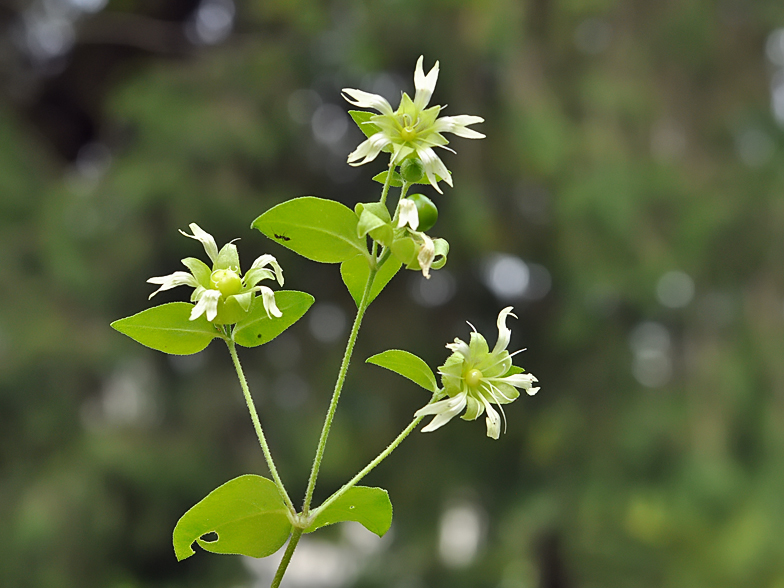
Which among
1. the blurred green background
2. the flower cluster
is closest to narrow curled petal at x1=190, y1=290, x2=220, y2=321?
the flower cluster

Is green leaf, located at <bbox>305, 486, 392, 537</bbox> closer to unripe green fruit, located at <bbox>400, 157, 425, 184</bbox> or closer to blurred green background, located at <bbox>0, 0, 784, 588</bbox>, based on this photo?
unripe green fruit, located at <bbox>400, 157, 425, 184</bbox>

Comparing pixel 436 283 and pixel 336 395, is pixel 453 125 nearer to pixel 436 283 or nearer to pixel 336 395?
pixel 336 395

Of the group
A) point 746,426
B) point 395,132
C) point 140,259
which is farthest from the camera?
point 746,426

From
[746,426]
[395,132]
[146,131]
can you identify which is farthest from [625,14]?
[395,132]

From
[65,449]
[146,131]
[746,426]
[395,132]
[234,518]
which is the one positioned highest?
[395,132]

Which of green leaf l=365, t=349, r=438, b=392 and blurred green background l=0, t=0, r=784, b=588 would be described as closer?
green leaf l=365, t=349, r=438, b=392

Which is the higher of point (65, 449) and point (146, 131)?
point (146, 131)

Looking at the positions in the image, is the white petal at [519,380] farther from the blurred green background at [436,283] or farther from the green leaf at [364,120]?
the blurred green background at [436,283]

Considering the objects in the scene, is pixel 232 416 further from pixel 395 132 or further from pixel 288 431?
pixel 395 132
